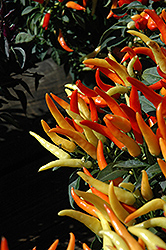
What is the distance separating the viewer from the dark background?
1.28 metres

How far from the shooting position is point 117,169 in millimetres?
612

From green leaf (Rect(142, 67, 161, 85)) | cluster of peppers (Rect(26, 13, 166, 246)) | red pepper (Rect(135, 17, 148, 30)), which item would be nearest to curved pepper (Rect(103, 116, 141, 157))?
cluster of peppers (Rect(26, 13, 166, 246))

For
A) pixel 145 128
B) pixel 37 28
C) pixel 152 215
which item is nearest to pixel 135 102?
pixel 145 128

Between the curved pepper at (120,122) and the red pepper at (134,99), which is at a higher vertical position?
the red pepper at (134,99)

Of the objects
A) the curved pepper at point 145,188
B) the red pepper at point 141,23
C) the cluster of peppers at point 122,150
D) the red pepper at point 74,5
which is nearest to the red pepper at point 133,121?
the cluster of peppers at point 122,150

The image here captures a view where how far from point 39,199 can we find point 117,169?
2.90 feet

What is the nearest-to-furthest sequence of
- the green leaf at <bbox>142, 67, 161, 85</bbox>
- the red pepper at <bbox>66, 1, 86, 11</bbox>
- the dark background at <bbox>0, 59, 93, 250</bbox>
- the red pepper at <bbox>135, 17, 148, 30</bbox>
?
1. the green leaf at <bbox>142, 67, 161, 85</bbox>
2. the red pepper at <bbox>135, 17, 148, 30</bbox>
3. the dark background at <bbox>0, 59, 93, 250</bbox>
4. the red pepper at <bbox>66, 1, 86, 11</bbox>

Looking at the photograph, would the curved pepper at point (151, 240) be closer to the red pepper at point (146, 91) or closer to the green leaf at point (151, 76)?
the red pepper at point (146, 91)

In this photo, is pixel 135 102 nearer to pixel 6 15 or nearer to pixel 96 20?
pixel 6 15

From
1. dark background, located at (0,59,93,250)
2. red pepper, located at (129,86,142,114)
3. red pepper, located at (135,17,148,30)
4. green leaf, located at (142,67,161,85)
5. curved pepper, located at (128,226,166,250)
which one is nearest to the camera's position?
curved pepper, located at (128,226,166,250)

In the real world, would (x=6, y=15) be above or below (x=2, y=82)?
above

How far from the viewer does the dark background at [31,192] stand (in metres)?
1.28

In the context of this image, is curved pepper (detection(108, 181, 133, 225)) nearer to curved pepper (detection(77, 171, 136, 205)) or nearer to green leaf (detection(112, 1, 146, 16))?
curved pepper (detection(77, 171, 136, 205))

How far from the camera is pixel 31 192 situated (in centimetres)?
145
